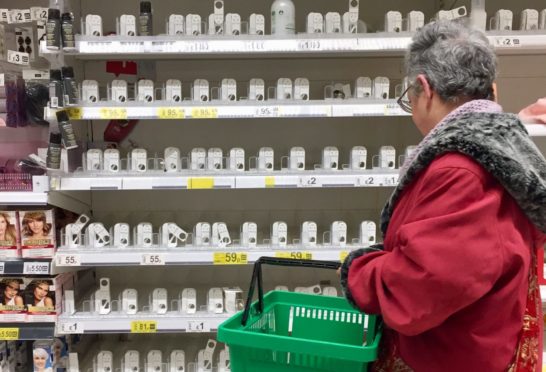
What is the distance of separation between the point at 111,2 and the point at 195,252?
4.84 feet

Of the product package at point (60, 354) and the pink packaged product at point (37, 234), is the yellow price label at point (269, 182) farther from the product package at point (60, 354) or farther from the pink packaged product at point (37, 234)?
the product package at point (60, 354)

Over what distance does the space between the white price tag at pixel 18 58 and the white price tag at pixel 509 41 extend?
222 cm

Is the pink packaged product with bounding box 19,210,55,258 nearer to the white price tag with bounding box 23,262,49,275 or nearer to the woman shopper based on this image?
the white price tag with bounding box 23,262,49,275

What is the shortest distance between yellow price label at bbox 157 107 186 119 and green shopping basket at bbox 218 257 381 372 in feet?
3.26

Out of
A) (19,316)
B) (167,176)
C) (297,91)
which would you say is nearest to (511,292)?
(297,91)

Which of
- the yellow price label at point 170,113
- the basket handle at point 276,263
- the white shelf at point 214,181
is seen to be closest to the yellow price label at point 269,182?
the white shelf at point 214,181

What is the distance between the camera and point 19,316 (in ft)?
7.52

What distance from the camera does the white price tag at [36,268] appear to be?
2.23 meters

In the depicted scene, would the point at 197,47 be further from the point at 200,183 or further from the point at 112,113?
the point at 200,183

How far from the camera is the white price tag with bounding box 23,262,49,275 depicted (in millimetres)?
2227

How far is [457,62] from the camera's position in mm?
1073

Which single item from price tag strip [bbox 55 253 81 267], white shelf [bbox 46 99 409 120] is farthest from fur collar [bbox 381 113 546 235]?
price tag strip [bbox 55 253 81 267]

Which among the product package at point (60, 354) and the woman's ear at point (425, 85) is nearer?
the woman's ear at point (425, 85)

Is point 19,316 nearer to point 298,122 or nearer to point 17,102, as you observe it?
point 17,102
